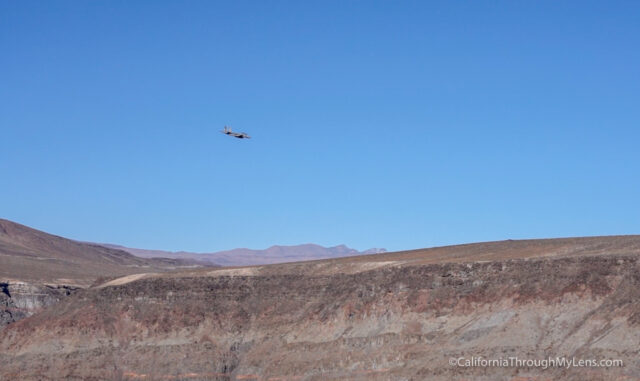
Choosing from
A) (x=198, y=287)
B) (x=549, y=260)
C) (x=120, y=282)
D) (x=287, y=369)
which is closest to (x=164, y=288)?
(x=198, y=287)

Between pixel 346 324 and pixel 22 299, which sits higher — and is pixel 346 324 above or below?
below

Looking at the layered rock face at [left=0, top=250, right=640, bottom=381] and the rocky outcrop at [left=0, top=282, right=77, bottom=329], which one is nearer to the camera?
the layered rock face at [left=0, top=250, right=640, bottom=381]

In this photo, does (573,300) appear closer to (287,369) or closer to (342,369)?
(342,369)

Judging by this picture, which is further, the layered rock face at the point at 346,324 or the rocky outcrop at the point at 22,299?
the rocky outcrop at the point at 22,299

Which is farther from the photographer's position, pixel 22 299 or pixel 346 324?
pixel 22 299
